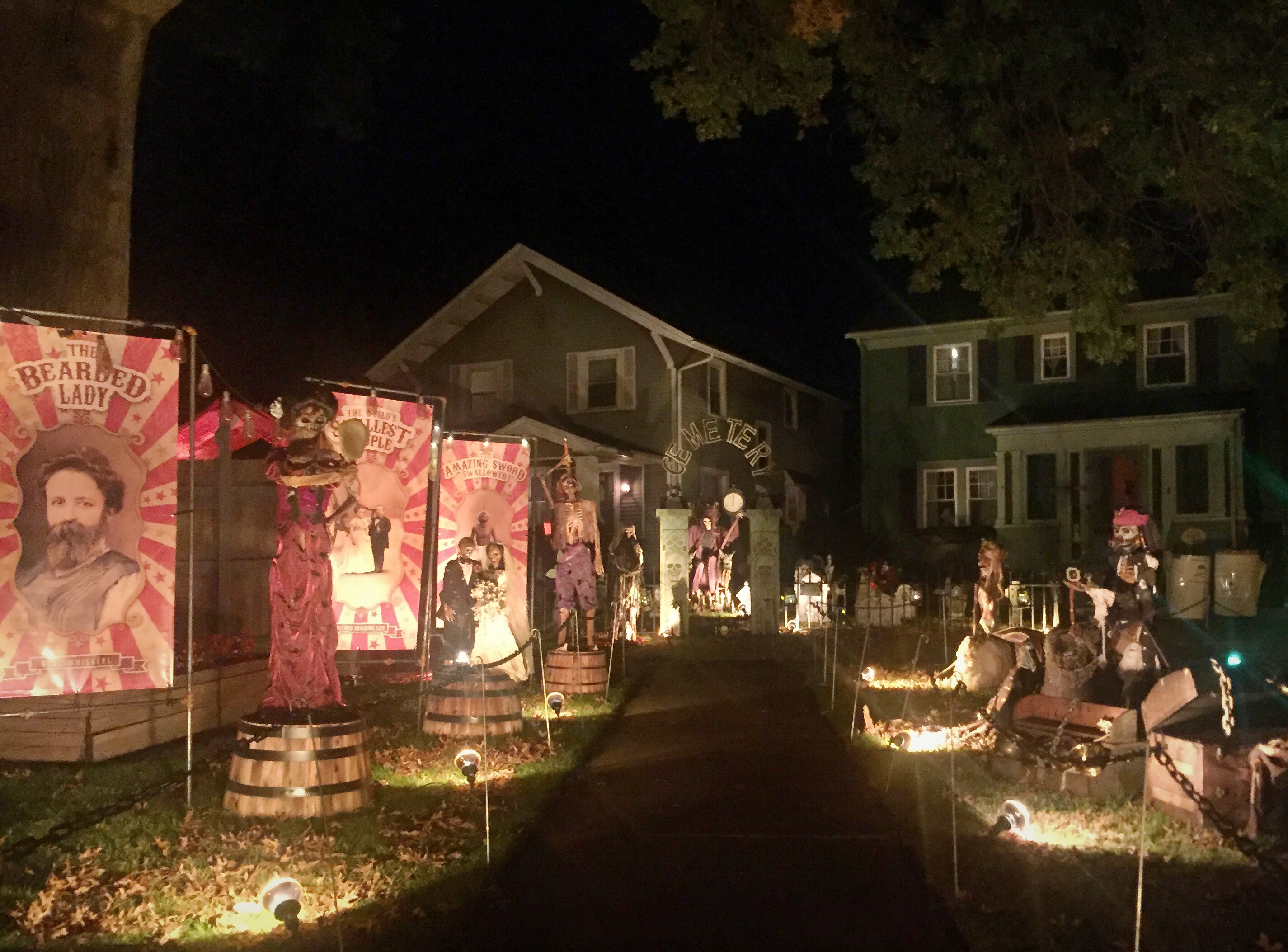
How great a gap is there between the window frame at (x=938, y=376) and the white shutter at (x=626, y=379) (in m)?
7.15

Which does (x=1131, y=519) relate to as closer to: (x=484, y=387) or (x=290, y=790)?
(x=290, y=790)

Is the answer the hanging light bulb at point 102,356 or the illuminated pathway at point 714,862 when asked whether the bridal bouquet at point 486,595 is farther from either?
the hanging light bulb at point 102,356

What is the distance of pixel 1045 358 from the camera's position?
86.2ft

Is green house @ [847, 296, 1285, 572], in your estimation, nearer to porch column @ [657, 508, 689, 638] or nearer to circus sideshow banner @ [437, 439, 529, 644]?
porch column @ [657, 508, 689, 638]

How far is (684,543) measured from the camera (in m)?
19.5

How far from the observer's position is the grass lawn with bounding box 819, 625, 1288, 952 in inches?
216

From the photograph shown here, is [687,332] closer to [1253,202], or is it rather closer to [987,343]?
[987,343]

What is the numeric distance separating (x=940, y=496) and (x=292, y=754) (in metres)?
22.7

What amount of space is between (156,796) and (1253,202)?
1094cm

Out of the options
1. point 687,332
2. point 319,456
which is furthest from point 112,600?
point 687,332

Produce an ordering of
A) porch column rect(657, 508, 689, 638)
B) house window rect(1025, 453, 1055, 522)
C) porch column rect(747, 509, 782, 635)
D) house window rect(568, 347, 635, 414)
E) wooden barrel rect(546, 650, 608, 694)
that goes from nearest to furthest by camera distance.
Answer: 1. wooden barrel rect(546, 650, 608, 694)
2. porch column rect(747, 509, 782, 635)
3. porch column rect(657, 508, 689, 638)
4. house window rect(1025, 453, 1055, 522)
5. house window rect(568, 347, 635, 414)

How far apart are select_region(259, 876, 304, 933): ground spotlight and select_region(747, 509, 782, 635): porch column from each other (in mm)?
14004

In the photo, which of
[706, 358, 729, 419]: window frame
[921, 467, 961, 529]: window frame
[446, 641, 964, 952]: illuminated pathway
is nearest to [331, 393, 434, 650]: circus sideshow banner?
[446, 641, 964, 952]: illuminated pathway

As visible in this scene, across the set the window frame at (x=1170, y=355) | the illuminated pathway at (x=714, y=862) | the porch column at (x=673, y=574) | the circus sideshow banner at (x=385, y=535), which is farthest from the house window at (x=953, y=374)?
the circus sideshow banner at (x=385, y=535)
